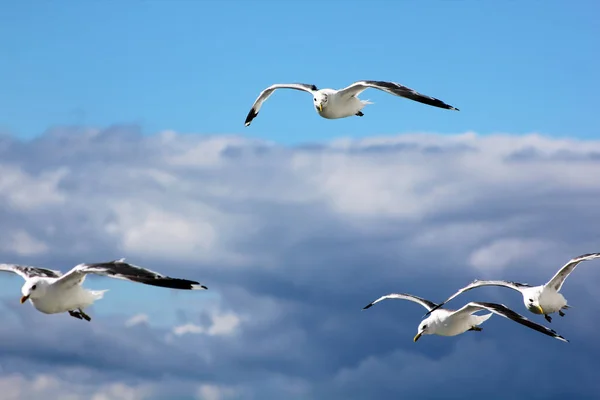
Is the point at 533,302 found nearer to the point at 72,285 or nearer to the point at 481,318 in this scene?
the point at 481,318

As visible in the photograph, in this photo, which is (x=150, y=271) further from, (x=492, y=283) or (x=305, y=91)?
(x=305, y=91)

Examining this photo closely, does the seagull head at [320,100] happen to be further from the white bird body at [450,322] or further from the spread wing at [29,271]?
the spread wing at [29,271]

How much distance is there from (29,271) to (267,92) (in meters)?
13.0

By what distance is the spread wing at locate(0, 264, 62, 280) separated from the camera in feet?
79.5

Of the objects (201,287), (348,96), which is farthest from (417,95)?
(201,287)

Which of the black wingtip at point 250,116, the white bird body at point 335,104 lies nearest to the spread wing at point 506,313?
the white bird body at point 335,104

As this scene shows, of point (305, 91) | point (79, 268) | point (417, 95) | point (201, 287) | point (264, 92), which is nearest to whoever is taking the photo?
point (201, 287)

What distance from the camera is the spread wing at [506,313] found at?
22.4m

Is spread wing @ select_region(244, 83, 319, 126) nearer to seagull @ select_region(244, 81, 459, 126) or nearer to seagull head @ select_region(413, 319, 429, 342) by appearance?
seagull @ select_region(244, 81, 459, 126)

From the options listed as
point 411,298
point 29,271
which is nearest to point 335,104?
point 411,298

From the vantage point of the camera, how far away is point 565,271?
26734 millimetres

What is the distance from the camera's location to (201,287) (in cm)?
1927

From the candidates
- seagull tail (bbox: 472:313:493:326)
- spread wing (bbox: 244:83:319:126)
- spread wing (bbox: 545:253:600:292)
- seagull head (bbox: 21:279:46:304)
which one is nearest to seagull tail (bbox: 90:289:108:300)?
seagull head (bbox: 21:279:46:304)

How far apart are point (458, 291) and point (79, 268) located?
32.7 ft
